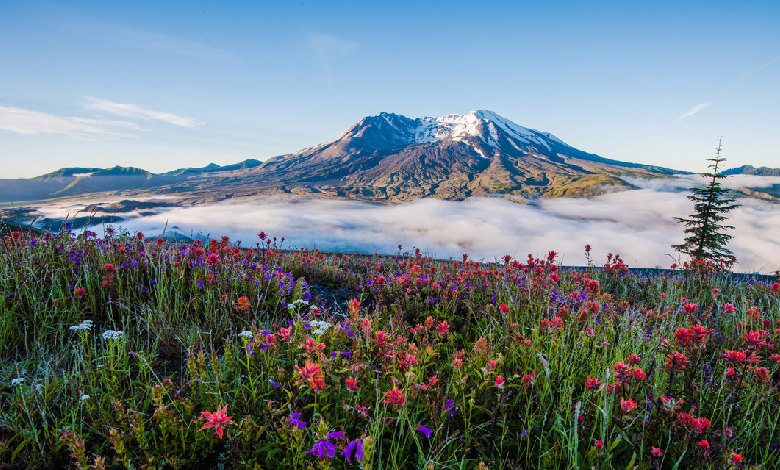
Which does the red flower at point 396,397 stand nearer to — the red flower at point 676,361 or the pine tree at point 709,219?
the red flower at point 676,361

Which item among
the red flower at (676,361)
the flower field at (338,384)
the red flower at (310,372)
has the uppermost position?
the red flower at (676,361)

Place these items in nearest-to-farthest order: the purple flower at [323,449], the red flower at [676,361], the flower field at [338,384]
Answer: the purple flower at [323,449] < the flower field at [338,384] < the red flower at [676,361]

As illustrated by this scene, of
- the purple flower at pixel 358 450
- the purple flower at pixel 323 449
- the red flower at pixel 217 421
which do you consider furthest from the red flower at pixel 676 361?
the red flower at pixel 217 421

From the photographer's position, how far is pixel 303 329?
10.8 ft

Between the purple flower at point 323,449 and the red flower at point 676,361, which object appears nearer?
the purple flower at point 323,449

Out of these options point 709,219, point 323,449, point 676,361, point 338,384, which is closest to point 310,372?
point 338,384

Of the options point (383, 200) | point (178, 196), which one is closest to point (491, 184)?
point (383, 200)

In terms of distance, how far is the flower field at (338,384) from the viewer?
204 cm

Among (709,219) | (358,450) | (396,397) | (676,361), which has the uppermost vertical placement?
(709,219)

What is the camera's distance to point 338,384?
2.33m

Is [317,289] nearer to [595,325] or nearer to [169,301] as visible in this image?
[169,301]

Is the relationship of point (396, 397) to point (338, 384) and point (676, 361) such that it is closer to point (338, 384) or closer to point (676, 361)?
point (338, 384)

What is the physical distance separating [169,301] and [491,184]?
674 ft

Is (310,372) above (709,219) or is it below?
below
